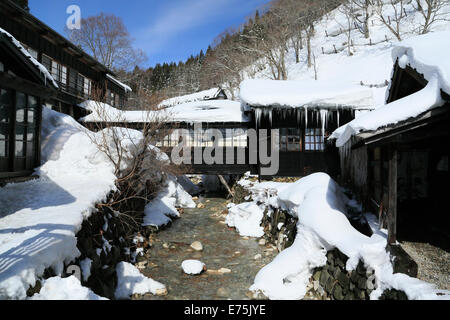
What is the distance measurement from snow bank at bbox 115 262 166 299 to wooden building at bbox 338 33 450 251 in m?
5.78

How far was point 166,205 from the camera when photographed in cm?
1345

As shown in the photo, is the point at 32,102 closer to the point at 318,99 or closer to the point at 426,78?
the point at 426,78

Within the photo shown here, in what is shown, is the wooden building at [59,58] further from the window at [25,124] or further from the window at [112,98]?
the window at [25,124]

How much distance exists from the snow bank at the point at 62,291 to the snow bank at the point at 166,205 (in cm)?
720

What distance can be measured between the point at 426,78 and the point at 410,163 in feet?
13.7

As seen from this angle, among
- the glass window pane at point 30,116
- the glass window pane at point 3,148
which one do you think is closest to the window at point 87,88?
the glass window pane at point 30,116

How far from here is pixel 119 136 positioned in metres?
11.2

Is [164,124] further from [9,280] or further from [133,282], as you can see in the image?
[9,280]

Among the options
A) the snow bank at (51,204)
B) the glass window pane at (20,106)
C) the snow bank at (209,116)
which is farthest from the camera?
the snow bank at (209,116)

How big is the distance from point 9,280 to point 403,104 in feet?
23.0

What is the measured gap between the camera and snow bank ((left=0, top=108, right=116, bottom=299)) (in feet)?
13.7

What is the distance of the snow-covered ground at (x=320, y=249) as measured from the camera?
450 cm
